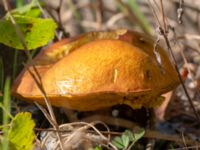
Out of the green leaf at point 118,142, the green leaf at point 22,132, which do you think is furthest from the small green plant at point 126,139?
the green leaf at point 22,132

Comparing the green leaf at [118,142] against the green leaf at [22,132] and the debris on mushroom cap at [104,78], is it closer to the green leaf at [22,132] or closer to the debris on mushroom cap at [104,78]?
the debris on mushroom cap at [104,78]

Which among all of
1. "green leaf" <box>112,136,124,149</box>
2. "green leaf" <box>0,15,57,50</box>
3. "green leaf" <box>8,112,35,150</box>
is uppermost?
"green leaf" <box>0,15,57,50</box>

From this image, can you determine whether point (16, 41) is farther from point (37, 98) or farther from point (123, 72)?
point (123, 72)

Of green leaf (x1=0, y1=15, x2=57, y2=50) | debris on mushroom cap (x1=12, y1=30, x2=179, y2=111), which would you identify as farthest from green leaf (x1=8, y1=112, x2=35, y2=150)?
green leaf (x1=0, y1=15, x2=57, y2=50)

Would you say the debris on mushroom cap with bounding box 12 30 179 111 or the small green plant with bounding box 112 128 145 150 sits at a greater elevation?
the debris on mushroom cap with bounding box 12 30 179 111

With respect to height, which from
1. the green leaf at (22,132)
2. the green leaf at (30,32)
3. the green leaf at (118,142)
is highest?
the green leaf at (30,32)

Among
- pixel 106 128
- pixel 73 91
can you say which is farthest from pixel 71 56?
pixel 106 128

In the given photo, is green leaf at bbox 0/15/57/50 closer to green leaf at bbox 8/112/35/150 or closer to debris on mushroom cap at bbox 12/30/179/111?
debris on mushroom cap at bbox 12/30/179/111
